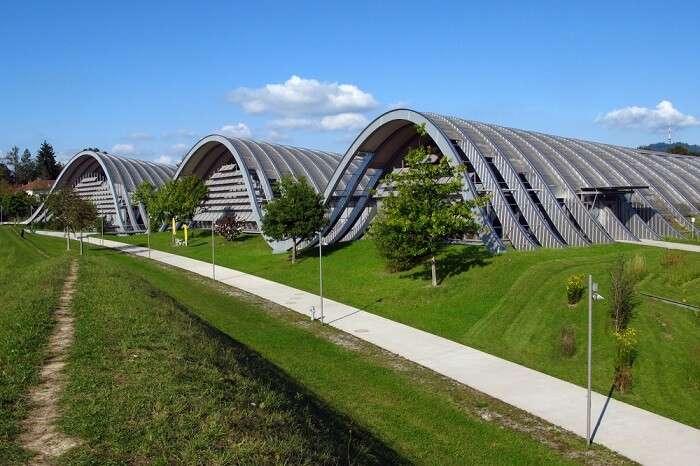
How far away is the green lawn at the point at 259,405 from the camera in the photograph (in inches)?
279

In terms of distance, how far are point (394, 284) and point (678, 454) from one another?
17156 mm

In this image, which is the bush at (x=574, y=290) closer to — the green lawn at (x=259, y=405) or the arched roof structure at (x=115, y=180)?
the green lawn at (x=259, y=405)

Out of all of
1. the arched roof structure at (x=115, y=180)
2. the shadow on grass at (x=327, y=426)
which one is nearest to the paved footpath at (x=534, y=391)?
the shadow on grass at (x=327, y=426)

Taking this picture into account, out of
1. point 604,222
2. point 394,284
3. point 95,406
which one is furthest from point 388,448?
point 604,222

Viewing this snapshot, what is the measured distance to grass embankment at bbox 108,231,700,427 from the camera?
13562mm

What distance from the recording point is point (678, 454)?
389 inches

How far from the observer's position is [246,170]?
49562 millimetres

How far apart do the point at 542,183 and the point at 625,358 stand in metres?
17.7

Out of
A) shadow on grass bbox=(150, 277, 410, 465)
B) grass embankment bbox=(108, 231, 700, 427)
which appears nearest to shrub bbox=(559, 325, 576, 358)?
grass embankment bbox=(108, 231, 700, 427)

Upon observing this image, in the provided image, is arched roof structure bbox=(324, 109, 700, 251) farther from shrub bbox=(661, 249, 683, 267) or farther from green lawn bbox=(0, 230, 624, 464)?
green lawn bbox=(0, 230, 624, 464)

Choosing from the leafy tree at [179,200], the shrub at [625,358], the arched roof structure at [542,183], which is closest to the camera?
the shrub at [625,358]

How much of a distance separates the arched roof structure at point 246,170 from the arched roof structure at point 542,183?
6.17 metres

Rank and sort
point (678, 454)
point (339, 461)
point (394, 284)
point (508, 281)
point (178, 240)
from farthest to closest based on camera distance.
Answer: point (178, 240) → point (394, 284) → point (508, 281) → point (678, 454) → point (339, 461)

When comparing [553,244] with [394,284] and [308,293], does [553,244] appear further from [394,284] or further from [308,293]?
[308,293]
